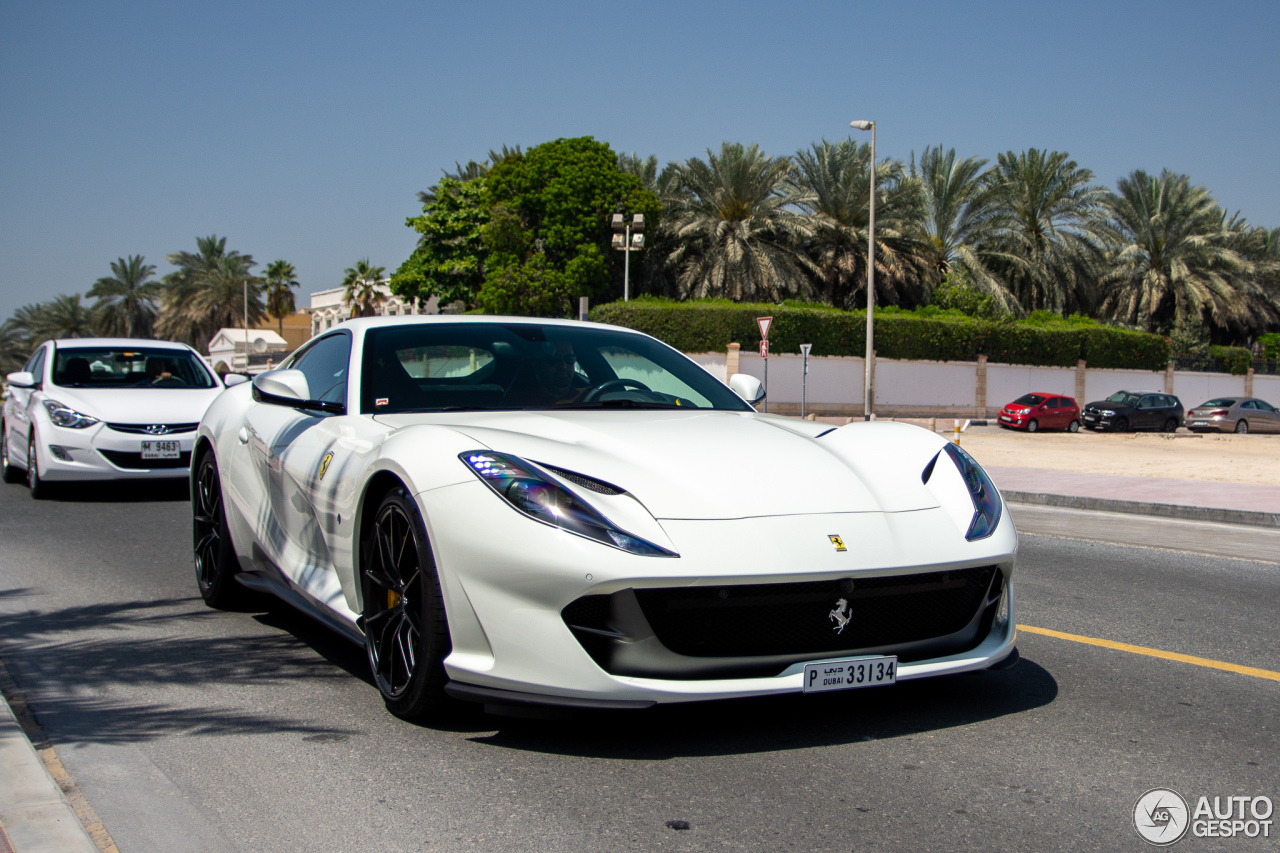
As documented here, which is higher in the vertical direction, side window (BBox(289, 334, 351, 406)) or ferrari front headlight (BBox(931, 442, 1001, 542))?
side window (BBox(289, 334, 351, 406))

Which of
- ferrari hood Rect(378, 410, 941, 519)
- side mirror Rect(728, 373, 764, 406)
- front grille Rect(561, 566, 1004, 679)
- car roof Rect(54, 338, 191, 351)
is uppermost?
car roof Rect(54, 338, 191, 351)

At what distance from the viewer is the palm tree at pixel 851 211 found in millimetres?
43906

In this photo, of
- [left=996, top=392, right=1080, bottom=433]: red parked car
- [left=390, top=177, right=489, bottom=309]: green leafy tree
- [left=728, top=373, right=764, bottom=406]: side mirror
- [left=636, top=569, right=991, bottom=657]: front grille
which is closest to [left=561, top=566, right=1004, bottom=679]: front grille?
[left=636, top=569, right=991, bottom=657]: front grille

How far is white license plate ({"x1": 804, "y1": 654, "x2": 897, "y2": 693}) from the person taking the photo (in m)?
3.26

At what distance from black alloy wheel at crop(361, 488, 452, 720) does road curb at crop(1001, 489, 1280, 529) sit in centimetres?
995

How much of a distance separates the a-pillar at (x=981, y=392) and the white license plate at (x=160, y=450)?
121ft

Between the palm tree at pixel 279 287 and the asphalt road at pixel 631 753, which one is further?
the palm tree at pixel 279 287

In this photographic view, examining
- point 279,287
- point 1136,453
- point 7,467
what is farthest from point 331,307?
point 7,467

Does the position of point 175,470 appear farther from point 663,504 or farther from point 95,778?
point 663,504

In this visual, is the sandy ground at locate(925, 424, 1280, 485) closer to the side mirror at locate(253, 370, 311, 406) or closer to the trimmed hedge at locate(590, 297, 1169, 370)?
the trimmed hedge at locate(590, 297, 1169, 370)

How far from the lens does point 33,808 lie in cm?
292

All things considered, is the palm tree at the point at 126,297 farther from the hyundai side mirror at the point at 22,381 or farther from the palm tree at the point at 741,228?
the hyundai side mirror at the point at 22,381

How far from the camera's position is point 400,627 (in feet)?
12.2

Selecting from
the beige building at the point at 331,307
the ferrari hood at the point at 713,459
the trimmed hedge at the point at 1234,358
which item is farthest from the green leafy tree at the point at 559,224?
the ferrari hood at the point at 713,459
